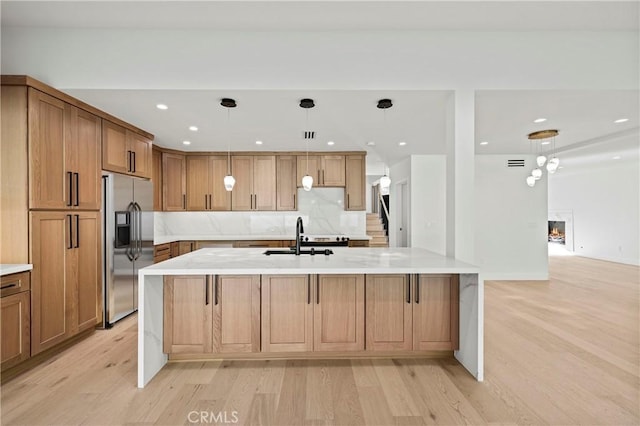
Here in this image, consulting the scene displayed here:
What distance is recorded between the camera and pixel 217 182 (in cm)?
564

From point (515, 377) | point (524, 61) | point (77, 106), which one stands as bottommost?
point (515, 377)

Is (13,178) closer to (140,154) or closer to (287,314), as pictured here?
(140,154)

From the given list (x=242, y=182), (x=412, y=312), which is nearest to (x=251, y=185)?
(x=242, y=182)

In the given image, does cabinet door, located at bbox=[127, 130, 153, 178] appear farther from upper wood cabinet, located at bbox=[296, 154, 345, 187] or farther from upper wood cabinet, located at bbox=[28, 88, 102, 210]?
upper wood cabinet, located at bbox=[296, 154, 345, 187]

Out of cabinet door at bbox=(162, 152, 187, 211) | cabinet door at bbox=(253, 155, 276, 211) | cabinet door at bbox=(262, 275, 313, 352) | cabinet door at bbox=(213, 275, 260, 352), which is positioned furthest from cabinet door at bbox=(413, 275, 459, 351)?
cabinet door at bbox=(162, 152, 187, 211)

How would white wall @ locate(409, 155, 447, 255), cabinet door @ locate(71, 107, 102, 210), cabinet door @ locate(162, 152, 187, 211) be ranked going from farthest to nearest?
white wall @ locate(409, 155, 447, 255)
cabinet door @ locate(162, 152, 187, 211)
cabinet door @ locate(71, 107, 102, 210)

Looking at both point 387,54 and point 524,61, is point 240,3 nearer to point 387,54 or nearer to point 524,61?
point 387,54

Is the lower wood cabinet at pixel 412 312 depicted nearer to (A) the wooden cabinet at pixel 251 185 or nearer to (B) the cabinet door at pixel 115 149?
(B) the cabinet door at pixel 115 149

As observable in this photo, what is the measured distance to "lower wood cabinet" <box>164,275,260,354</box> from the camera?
8.35 ft

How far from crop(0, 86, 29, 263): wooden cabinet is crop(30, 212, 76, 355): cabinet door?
0.28 ft

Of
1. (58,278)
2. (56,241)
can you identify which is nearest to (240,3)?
(56,241)

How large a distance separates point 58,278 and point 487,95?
430cm

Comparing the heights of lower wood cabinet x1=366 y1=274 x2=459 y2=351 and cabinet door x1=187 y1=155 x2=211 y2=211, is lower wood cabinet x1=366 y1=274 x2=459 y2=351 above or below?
below

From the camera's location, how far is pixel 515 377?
240 centimetres
